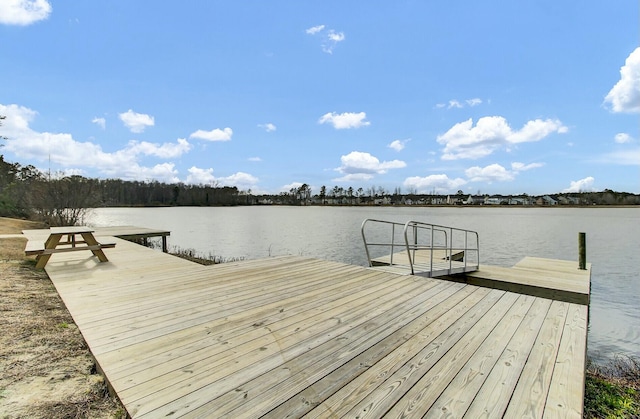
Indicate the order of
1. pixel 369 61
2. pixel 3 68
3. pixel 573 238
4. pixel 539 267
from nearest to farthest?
1. pixel 539 267
2. pixel 3 68
3. pixel 369 61
4. pixel 573 238

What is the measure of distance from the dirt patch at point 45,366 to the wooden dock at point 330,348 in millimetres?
169

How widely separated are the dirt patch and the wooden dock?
0.17 metres

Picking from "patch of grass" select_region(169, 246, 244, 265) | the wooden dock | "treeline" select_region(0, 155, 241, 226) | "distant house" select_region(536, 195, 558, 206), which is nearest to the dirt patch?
the wooden dock

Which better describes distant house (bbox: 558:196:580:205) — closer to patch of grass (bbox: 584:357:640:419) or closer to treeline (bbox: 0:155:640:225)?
treeline (bbox: 0:155:640:225)

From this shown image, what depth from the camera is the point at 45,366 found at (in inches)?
82.5

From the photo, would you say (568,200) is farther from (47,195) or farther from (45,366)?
(45,366)

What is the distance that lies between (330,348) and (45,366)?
1.97 m

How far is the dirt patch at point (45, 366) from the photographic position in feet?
5.36

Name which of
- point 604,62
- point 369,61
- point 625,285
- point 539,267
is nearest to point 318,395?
point 539,267

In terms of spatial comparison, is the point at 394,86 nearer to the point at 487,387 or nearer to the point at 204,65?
the point at 204,65

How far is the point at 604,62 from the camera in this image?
12.4 m

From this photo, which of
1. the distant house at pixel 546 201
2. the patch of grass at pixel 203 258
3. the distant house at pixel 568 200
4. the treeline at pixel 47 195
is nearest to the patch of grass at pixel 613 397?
the patch of grass at pixel 203 258

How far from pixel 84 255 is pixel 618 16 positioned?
14.8 meters

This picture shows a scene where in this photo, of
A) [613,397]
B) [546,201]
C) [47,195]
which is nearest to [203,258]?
[613,397]
